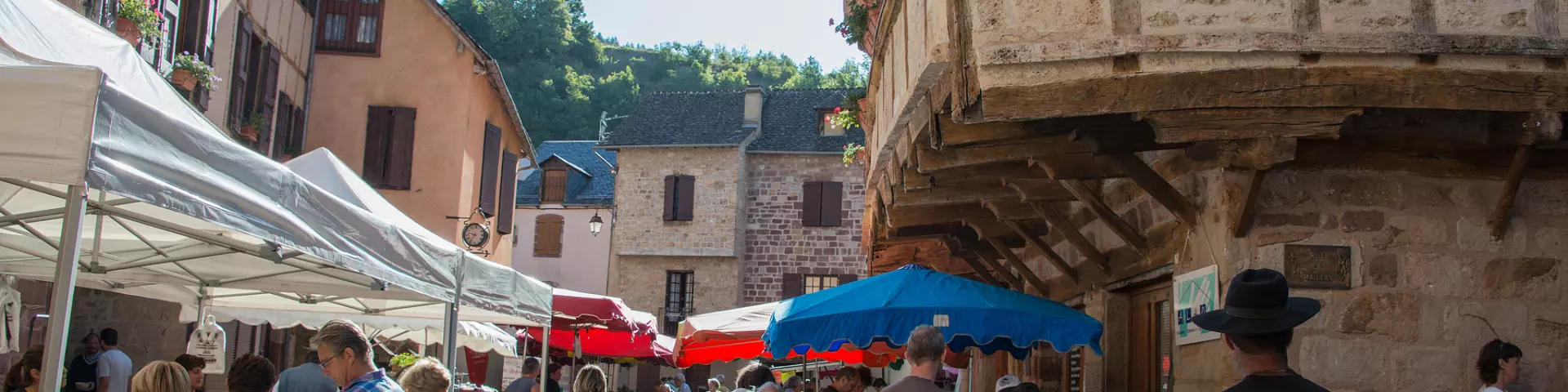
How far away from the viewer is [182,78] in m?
12.9

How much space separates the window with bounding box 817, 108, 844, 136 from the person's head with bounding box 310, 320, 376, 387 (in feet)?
96.0

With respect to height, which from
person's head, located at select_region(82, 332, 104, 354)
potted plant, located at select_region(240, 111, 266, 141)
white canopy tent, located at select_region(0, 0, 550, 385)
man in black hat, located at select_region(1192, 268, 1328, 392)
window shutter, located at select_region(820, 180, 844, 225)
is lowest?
person's head, located at select_region(82, 332, 104, 354)

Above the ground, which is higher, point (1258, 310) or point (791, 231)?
point (791, 231)

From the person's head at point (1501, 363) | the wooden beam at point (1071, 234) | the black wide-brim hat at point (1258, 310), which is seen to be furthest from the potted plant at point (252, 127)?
the black wide-brim hat at point (1258, 310)

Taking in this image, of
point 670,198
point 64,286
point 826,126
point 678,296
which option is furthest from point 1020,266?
point 826,126

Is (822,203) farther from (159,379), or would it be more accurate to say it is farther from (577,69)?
(577,69)

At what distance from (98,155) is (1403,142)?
210 inches

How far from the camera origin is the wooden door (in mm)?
7672

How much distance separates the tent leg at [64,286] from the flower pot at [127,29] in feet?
26.8

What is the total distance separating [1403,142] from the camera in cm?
602

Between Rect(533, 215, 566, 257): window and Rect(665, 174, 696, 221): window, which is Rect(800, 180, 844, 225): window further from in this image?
Rect(533, 215, 566, 257): window

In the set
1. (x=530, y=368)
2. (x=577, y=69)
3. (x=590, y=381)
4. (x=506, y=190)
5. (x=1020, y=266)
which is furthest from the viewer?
(x=577, y=69)

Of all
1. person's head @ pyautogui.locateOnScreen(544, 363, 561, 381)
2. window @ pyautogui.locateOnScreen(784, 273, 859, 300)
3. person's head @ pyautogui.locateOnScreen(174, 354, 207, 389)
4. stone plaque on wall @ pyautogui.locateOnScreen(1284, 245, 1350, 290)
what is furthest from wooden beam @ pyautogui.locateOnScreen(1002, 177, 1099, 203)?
window @ pyautogui.locateOnScreen(784, 273, 859, 300)

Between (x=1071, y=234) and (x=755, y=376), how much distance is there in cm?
227
